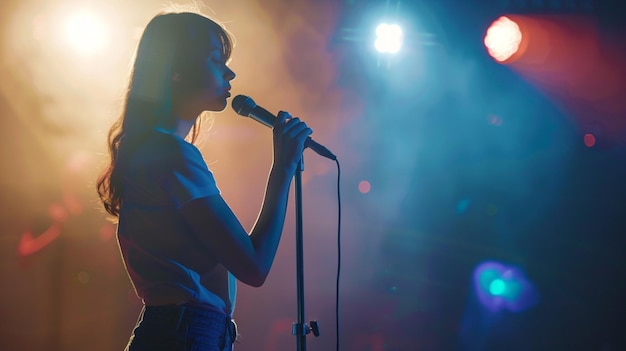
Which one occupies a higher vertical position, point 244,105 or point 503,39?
point 503,39

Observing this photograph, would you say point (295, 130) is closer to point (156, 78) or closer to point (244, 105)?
point (244, 105)

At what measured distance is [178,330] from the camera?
99cm

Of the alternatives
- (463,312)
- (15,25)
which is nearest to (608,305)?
(463,312)

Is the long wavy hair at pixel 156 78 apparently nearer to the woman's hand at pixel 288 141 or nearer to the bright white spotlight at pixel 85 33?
the woman's hand at pixel 288 141

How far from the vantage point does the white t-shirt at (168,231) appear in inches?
40.5

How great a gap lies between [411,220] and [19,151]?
8.17 ft

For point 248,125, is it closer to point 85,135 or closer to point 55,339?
point 85,135

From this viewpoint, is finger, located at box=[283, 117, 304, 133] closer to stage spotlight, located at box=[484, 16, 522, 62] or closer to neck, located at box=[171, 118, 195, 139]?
neck, located at box=[171, 118, 195, 139]

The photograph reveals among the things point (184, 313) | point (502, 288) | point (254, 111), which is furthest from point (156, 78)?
point (502, 288)

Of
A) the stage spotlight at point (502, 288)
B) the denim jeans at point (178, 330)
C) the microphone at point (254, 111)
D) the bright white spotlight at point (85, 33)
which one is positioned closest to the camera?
the denim jeans at point (178, 330)

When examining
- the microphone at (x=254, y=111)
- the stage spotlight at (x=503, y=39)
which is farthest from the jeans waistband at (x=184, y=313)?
the stage spotlight at (x=503, y=39)

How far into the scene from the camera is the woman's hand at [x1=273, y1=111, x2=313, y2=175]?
47.0 inches

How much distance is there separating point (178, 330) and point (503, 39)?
335cm

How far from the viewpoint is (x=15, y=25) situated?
3.12 metres
